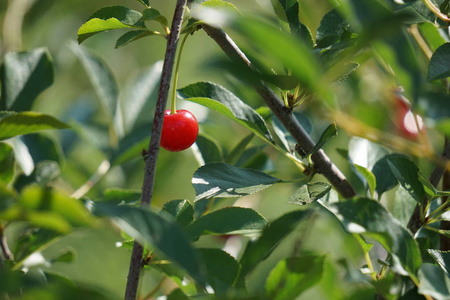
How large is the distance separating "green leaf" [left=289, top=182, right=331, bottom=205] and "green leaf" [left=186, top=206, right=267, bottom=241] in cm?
5

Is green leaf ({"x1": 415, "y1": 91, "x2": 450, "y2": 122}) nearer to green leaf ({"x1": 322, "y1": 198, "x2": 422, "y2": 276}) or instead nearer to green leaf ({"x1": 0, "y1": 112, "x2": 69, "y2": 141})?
green leaf ({"x1": 322, "y1": 198, "x2": 422, "y2": 276})

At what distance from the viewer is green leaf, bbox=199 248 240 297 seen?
577mm

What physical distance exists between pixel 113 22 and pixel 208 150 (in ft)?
0.97

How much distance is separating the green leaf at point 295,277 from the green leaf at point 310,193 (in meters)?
0.06

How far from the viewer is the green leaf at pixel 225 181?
609 millimetres

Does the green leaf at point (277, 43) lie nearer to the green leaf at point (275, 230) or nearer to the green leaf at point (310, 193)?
the green leaf at point (275, 230)

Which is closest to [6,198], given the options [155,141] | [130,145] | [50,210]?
[50,210]

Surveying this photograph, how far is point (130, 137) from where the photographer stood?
1.03 m

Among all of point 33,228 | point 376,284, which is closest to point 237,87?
point 33,228

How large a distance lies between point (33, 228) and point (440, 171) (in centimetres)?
53

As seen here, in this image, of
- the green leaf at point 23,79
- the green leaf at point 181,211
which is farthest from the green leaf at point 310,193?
the green leaf at point 23,79

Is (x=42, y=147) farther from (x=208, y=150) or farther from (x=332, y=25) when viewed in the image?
(x=332, y=25)

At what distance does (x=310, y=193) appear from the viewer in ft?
2.06

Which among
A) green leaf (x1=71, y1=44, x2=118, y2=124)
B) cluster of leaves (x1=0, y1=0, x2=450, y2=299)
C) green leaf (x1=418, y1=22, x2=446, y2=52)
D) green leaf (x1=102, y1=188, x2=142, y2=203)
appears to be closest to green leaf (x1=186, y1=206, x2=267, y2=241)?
cluster of leaves (x1=0, y1=0, x2=450, y2=299)
